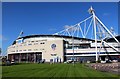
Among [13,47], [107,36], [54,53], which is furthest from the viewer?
[107,36]

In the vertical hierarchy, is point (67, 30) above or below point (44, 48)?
above

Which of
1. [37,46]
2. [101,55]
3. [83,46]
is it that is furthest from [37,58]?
[101,55]

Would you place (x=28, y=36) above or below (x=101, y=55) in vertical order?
above

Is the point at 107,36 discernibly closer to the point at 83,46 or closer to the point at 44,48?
the point at 83,46

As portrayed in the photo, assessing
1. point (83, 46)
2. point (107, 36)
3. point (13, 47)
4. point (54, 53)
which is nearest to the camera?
point (54, 53)

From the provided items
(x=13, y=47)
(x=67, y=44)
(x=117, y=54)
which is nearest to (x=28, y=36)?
(x=13, y=47)

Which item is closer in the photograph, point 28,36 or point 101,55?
point 101,55

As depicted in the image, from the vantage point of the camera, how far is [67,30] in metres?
180

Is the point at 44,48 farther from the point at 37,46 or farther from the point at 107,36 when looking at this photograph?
the point at 107,36

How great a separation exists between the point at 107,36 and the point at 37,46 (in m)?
55.7

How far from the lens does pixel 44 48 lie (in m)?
141

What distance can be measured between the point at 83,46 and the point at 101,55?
12.4 meters

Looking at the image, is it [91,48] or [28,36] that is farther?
[28,36]

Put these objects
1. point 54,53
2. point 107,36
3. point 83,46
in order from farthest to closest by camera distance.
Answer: point 107,36 → point 83,46 → point 54,53
